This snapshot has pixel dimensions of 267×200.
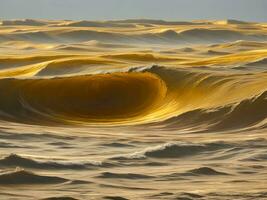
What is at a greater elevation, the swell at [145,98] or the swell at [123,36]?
the swell at [123,36]

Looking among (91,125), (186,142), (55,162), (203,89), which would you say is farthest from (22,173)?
(203,89)

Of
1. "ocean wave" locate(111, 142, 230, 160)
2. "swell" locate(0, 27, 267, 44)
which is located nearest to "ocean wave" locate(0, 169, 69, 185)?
"ocean wave" locate(111, 142, 230, 160)

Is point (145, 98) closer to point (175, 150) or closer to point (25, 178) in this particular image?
point (175, 150)

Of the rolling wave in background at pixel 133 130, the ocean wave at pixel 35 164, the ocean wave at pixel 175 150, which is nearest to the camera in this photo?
the rolling wave in background at pixel 133 130

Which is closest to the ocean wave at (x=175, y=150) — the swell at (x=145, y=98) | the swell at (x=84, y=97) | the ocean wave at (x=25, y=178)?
the ocean wave at (x=25, y=178)

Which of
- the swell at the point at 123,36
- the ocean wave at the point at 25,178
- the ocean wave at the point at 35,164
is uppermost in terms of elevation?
the swell at the point at 123,36

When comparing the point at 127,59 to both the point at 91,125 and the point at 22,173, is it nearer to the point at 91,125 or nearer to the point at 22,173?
the point at 91,125

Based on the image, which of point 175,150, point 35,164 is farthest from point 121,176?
point 175,150

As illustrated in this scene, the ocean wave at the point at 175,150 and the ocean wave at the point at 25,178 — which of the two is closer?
the ocean wave at the point at 25,178

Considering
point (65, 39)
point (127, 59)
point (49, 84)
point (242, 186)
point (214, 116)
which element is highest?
point (65, 39)

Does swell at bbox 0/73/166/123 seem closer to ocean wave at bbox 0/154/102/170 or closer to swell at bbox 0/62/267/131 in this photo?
swell at bbox 0/62/267/131

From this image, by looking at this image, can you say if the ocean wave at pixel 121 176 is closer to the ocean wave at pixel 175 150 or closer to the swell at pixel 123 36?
the ocean wave at pixel 175 150
